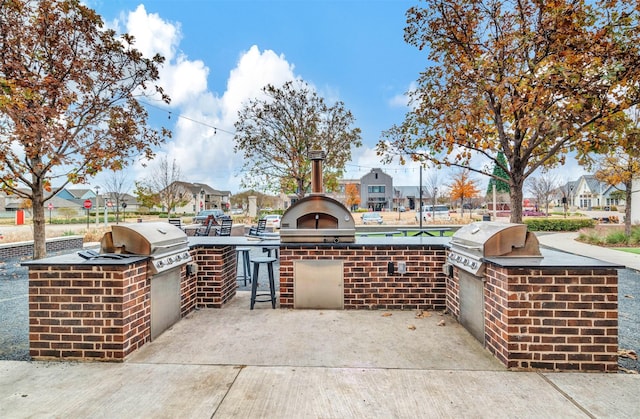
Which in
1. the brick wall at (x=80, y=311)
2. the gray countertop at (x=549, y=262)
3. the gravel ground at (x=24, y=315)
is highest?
Result: the gray countertop at (x=549, y=262)

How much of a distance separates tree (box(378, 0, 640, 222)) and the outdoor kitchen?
3147 millimetres

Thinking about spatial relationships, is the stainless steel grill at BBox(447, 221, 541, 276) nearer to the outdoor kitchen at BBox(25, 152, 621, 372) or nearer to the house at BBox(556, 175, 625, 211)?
the outdoor kitchen at BBox(25, 152, 621, 372)

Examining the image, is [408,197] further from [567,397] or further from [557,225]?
[567,397]

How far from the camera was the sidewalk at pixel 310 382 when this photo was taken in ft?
7.82

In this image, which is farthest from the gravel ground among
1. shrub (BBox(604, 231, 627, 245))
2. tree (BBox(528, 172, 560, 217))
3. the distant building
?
the distant building

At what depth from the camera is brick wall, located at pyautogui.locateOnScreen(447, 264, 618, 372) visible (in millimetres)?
2951

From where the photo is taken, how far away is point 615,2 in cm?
548

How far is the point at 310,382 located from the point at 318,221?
2.86 metres

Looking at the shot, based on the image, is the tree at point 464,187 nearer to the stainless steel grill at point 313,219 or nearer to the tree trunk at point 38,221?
the stainless steel grill at point 313,219

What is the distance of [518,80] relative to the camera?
17.7 ft

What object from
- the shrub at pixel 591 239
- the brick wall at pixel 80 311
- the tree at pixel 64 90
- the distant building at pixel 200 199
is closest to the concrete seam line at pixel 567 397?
the brick wall at pixel 80 311

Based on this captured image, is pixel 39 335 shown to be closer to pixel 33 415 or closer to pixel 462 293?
pixel 33 415

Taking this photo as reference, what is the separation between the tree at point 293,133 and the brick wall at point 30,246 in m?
7.33

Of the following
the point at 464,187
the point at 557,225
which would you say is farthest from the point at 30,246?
the point at 464,187
